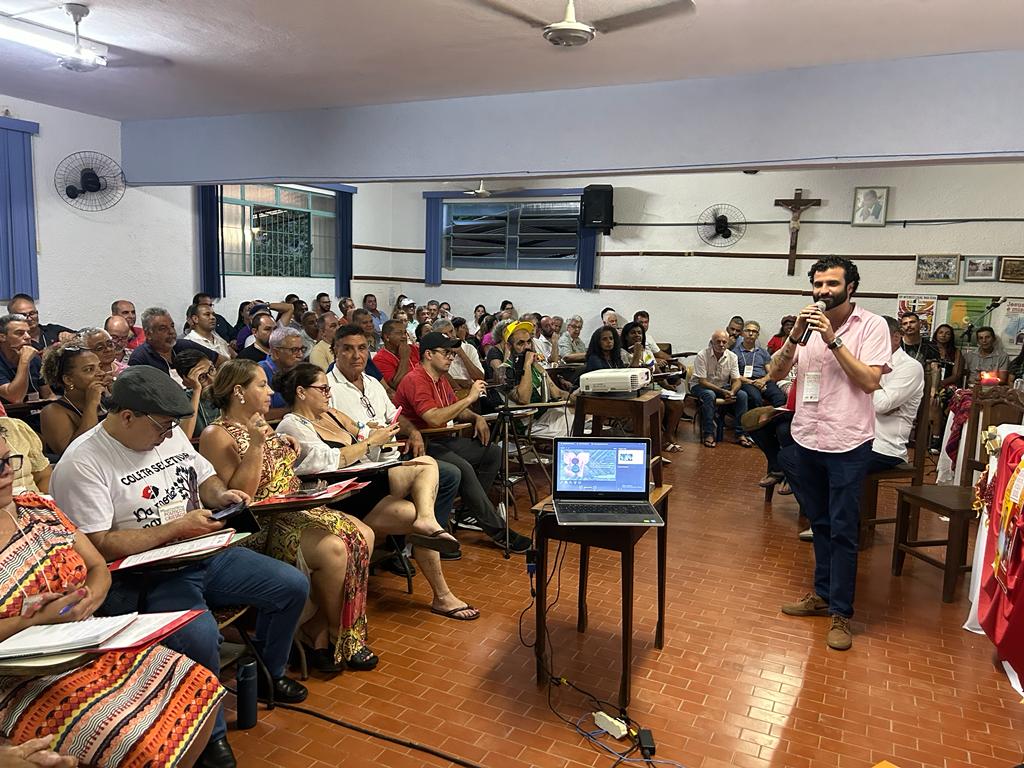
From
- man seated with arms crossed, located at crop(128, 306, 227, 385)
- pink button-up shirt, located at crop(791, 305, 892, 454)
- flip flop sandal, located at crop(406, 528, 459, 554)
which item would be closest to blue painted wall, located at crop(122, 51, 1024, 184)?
pink button-up shirt, located at crop(791, 305, 892, 454)

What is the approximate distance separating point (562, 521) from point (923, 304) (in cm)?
776

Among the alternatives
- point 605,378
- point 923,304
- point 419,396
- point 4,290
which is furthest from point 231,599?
point 923,304

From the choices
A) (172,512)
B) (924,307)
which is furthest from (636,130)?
(924,307)

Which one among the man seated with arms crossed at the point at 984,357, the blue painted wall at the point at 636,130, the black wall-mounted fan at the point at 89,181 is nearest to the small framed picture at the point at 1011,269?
the man seated with arms crossed at the point at 984,357

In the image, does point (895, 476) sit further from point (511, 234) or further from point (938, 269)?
point (511, 234)

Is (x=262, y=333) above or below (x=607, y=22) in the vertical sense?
below

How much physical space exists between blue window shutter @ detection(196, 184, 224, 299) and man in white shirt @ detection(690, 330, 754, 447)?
17.2 ft

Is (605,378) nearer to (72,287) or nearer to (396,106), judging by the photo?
(396,106)

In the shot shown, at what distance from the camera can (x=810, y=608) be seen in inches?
138

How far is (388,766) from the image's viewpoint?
7.53 ft

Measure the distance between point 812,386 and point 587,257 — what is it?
7.33 metres

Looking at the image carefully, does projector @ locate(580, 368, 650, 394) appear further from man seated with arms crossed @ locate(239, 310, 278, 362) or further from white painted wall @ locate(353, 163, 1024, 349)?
white painted wall @ locate(353, 163, 1024, 349)

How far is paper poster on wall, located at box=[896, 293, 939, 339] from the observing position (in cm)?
856

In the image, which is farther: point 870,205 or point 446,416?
point 870,205
